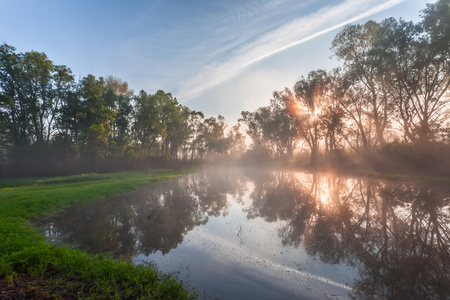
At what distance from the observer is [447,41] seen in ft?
68.9

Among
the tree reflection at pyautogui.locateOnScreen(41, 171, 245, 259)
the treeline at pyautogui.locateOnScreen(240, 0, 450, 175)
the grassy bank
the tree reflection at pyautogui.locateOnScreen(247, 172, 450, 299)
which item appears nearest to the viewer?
the grassy bank

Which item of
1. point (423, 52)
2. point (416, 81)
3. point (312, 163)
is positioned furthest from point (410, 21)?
point (312, 163)

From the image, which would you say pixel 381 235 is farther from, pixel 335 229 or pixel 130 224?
pixel 130 224

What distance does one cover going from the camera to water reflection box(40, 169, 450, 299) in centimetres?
497

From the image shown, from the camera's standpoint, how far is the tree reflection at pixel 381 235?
15.3 ft

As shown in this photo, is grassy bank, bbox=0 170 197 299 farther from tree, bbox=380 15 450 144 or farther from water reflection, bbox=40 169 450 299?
tree, bbox=380 15 450 144

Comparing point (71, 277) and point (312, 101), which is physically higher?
point (312, 101)

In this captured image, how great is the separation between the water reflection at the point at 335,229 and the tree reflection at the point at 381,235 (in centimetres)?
2

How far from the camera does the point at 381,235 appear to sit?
742 cm

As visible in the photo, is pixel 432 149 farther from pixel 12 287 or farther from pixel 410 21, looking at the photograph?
pixel 12 287

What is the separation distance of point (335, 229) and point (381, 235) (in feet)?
4.83

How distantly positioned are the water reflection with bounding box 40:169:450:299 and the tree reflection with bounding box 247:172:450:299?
23mm

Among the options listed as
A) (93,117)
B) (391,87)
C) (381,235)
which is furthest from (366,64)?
(93,117)

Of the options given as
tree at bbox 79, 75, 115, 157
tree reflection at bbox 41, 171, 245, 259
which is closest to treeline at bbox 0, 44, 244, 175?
tree at bbox 79, 75, 115, 157
